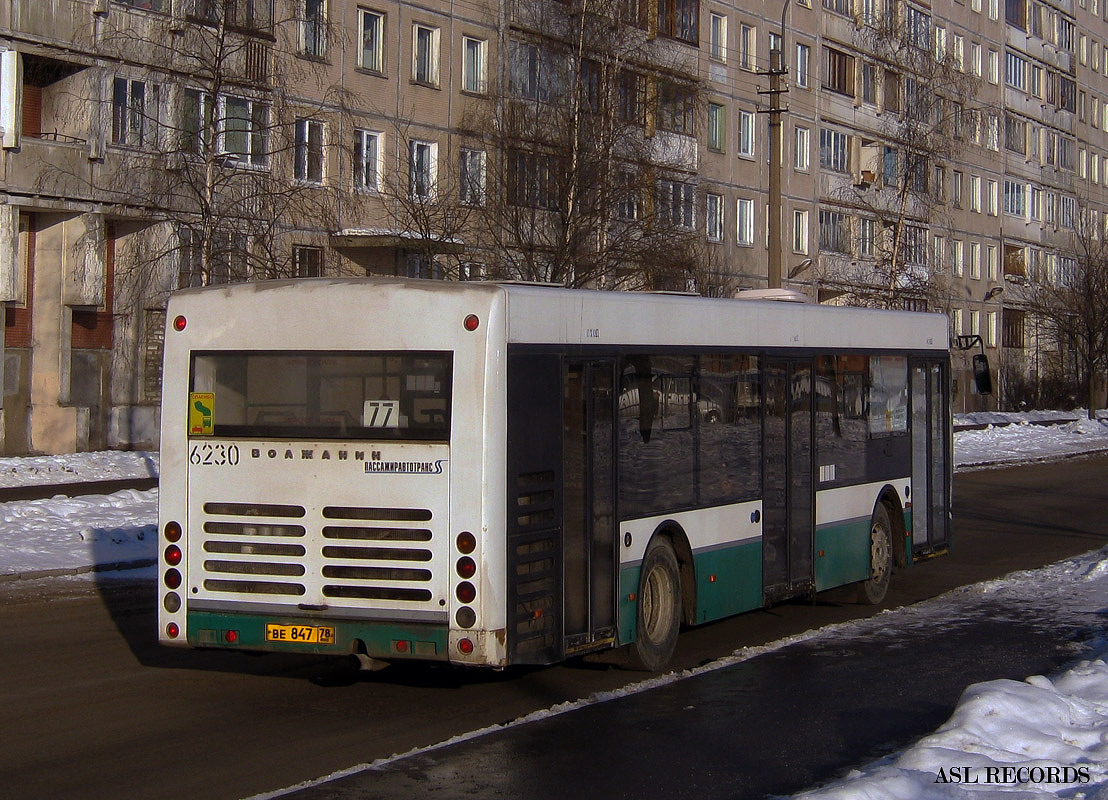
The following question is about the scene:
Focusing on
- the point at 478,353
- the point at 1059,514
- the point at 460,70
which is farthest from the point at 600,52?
the point at 478,353

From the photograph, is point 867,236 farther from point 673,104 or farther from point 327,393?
point 327,393

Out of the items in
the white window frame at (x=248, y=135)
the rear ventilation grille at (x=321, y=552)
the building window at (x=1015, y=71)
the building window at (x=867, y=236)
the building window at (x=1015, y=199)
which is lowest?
the rear ventilation grille at (x=321, y=552)

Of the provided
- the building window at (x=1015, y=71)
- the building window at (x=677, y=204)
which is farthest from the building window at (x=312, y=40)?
the building window at (x=1015, y=71)

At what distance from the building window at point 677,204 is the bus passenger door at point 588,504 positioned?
71.8 ft

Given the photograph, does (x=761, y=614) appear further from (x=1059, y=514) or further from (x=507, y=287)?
(x=1059, y=514)

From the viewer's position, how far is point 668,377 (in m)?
10.6

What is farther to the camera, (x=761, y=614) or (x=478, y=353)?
(x=761, y=614)

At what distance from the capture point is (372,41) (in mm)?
38844

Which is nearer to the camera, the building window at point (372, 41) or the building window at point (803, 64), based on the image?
the building window at point (372, 41)

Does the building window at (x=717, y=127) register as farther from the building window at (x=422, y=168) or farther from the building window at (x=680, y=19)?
the building window at (x=422, y=168)

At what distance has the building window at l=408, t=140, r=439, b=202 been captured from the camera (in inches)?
1220

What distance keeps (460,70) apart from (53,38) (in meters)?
12.9

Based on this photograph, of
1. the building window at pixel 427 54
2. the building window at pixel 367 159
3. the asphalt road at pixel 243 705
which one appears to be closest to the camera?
the asphalt road at pixel 243 705

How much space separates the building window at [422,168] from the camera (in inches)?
1220
